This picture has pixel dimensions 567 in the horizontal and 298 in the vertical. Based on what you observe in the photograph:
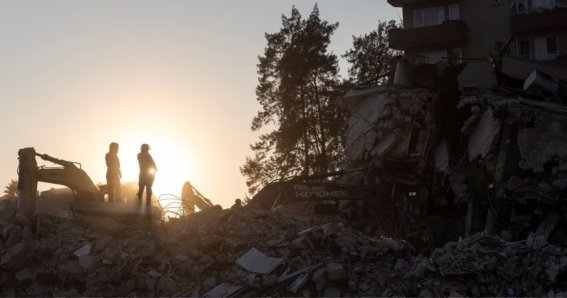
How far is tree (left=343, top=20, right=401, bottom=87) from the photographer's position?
4228 centimetres

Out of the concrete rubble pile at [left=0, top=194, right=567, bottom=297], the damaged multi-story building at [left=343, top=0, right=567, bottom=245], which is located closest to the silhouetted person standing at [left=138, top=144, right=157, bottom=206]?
the concrete rubble pile at [left=0, top=194, right=567, bottom=297]

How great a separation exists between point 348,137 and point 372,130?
1.93 metres

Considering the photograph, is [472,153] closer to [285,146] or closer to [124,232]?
[124,232]

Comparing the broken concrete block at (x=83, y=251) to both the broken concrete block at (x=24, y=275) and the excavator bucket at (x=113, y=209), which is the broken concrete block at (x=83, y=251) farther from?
the excavator bucket at (x=113, y=209)

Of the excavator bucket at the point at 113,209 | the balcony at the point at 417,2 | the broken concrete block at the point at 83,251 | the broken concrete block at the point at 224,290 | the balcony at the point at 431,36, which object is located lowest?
the broken concrete block at the point at 224,290

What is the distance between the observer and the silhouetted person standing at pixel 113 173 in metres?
16.0

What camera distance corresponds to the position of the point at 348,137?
29.6 m

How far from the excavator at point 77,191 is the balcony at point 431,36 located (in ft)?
79.2

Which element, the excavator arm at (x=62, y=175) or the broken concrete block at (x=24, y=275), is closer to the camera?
the broken concrete block at (x=24, y=275)

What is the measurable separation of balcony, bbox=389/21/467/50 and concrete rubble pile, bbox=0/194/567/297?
2324 centimetres

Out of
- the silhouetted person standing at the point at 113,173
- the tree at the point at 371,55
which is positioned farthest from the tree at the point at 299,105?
the silhouetted person standing at the point at 113,173

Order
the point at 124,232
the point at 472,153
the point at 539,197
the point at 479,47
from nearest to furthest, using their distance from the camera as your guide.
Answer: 1. the point at 124,232
2. the point at 539,197
3. the point at 472,153
4. the point at 479,47

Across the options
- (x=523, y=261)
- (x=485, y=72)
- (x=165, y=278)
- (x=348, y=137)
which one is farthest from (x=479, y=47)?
(x=165, y=278)

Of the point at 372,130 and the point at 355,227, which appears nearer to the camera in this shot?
the point at 355,227
